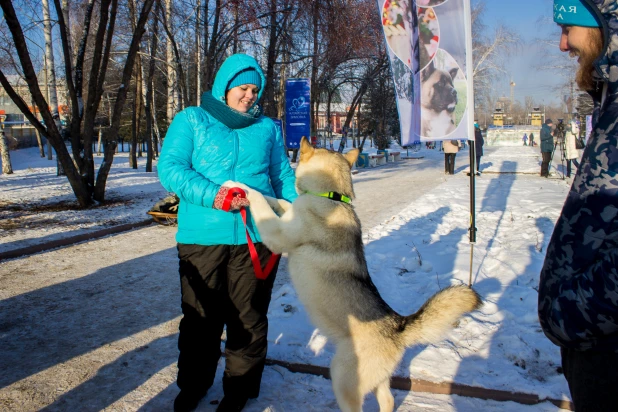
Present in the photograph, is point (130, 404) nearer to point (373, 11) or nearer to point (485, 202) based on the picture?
point (485, 202)

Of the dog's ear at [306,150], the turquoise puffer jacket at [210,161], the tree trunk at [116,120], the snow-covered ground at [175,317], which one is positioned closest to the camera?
the turquoise puffer jacket at [210,161]

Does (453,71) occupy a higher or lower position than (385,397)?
higher

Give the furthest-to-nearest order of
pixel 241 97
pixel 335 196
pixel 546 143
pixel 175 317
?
pixel 546 143 < pixel 175 317 < pixel 335 196 < pixel 241 97

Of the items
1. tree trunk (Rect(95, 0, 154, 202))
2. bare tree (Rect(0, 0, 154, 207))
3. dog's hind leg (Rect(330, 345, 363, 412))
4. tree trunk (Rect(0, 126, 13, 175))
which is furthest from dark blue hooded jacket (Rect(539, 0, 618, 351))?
tree trunk (Rect(0, 126, 13, 175))

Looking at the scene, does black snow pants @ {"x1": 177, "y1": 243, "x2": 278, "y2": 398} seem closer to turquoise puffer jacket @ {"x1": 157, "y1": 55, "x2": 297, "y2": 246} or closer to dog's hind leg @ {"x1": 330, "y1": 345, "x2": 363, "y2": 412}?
turquoise puffer jacket @ {"x1": 157, "y1": 55, "x2": 297, "y2": 246}

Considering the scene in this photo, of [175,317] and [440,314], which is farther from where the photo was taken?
[175,317]

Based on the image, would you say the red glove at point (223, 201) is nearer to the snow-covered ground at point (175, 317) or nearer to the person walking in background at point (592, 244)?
the snow-covered ground at point (175, 317)

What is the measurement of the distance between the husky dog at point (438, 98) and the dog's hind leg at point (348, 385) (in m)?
3.03

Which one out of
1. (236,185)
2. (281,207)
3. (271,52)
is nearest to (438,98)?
(281,207)

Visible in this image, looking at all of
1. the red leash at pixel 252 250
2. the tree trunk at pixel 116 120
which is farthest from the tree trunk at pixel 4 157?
the red leash at pixel 252 250

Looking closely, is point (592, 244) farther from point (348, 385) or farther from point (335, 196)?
point (335, 196)

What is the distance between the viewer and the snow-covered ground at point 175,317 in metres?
2.96

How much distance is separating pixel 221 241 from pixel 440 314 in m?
1.44

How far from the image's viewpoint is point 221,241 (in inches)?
105
